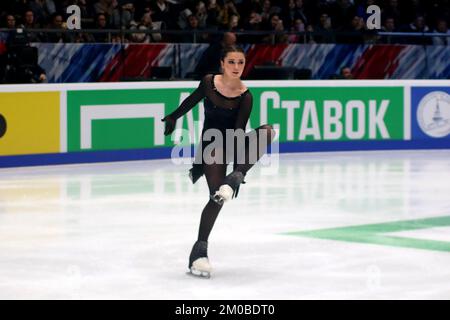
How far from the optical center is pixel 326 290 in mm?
7539

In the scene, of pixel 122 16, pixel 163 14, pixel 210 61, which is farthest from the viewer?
pixel 163 14

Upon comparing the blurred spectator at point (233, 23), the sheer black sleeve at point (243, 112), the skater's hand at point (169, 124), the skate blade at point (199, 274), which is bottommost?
the skate blade at point (199, 274)

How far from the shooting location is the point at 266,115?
57.9 feet

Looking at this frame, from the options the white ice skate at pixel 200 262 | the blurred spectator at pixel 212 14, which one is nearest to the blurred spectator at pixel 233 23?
the blurred spectator at pixel 212 14

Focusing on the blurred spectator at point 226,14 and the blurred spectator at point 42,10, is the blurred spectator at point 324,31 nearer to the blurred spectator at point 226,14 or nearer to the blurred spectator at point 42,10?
the blurred spectator at point 226,14

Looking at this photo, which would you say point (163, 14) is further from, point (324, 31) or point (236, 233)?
point (236, 233)

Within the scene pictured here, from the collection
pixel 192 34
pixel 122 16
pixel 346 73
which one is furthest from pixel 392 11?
pixel 122 16

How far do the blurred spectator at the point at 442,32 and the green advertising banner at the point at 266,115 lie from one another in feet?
11.2

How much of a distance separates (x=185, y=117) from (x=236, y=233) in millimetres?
7000

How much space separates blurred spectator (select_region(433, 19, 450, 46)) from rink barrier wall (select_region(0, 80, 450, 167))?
3.16 meters

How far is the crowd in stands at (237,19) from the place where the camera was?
59.0ft
